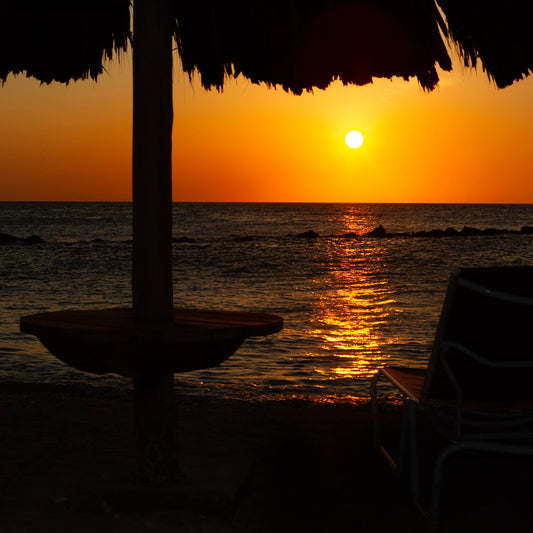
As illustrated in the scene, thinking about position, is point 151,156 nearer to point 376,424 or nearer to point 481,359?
point 481,359

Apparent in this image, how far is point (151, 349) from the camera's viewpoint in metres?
2.60

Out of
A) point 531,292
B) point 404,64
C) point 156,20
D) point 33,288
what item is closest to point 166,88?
point 156,20

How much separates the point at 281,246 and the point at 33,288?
866 inches

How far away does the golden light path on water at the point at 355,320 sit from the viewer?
8.13 m

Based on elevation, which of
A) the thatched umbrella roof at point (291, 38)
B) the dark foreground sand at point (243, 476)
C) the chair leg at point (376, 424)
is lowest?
the dark foreground sand at point (243, 476)

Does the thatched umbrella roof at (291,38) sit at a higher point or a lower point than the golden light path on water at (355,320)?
higher

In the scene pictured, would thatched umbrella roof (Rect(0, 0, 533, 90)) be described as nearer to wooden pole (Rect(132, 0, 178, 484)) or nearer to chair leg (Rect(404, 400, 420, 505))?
wooden pole (Rect(132, 0, 178, 484))

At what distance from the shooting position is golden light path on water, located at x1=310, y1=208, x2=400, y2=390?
8133mm

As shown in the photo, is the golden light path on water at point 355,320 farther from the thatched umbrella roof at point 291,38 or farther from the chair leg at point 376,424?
the thatched umbrella roof at point 291,38

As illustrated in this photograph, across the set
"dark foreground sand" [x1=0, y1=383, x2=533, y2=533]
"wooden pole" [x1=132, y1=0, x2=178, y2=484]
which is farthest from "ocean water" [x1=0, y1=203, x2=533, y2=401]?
"wooden pole" [x1=132, y1=0, x2=178, y2=484]

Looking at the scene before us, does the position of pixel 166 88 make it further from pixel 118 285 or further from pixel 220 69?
pixel 118 285

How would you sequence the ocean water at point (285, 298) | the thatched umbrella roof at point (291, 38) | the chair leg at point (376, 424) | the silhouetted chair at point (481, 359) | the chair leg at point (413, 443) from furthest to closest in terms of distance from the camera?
the ocean water at point (285, 298), the chair leg at point (376, 424), the thatched umbrella roof at point (291, 38), the chair leg at point (413, 443), the silhouetted chair at point (481, 359)

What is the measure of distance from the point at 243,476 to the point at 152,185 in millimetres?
1311

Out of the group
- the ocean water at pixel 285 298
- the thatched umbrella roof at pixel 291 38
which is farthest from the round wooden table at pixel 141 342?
the ocean water at pixel 285 298
